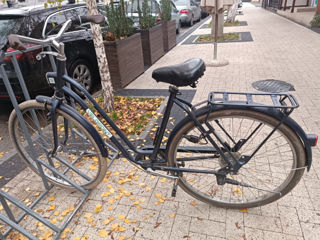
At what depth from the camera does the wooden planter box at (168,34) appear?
27.7 ft

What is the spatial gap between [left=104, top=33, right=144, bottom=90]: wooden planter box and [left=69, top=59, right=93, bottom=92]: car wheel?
443 millimetres

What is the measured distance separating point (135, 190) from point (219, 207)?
0.86 meters

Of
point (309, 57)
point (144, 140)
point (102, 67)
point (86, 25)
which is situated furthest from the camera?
point (309, 57)

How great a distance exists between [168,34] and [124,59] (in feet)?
12.1

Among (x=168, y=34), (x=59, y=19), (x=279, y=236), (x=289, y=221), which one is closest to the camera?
(x=279, y=236)

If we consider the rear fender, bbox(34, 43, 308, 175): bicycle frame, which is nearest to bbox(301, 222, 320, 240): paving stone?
the rear fender

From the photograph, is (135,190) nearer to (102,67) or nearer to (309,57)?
(102,67)

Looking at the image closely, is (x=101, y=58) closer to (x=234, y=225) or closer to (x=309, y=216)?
(x=234, y=225)

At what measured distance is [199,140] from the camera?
2.03 metres

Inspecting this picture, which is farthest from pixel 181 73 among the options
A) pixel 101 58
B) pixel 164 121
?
pixel 101 58

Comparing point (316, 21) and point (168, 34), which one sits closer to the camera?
point (168, 34)

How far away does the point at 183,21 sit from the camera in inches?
557

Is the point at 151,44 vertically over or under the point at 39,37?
under

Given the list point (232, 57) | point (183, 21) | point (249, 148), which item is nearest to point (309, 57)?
point (232, 57)
